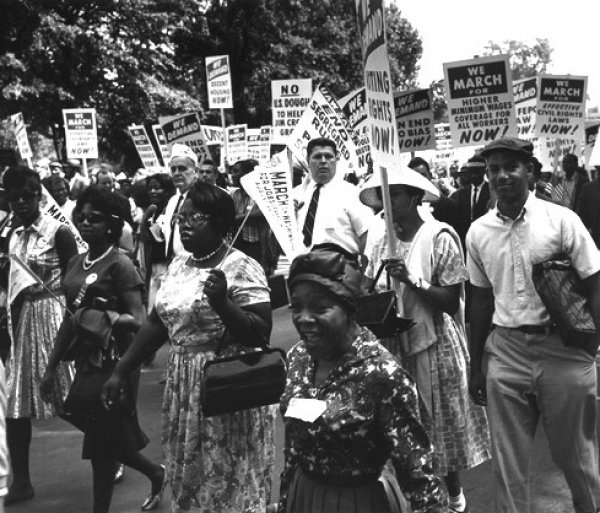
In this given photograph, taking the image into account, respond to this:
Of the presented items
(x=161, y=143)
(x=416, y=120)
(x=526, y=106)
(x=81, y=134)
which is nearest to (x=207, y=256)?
(x=416, y=120)

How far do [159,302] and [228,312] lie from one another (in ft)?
1.36

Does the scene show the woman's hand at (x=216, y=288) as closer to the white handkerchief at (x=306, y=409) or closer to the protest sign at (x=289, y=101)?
the white handkerchief at (x=306, y=409)

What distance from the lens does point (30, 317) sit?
19.8 feet

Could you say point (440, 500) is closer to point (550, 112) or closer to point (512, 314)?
point (512, 314)

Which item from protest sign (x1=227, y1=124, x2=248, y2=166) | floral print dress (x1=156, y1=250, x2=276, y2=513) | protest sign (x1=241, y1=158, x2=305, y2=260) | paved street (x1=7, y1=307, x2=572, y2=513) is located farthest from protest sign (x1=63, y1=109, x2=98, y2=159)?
floral print dress (x1=156, y1=250, x2=276, y2=513)

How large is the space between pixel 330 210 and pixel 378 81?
2.30m

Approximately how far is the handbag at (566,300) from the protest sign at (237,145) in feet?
48.8

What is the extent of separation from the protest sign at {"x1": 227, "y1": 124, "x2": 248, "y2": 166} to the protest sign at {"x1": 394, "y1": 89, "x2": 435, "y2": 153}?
23.7 ft

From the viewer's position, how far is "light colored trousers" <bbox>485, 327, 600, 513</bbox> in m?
4.32

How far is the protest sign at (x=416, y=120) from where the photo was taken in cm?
1177

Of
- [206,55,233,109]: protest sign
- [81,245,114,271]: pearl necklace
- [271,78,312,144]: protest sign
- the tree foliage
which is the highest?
the tree foliage

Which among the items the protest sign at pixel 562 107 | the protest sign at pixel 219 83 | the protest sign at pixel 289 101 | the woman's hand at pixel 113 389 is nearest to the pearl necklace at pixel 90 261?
the woman's hand at pixel 113 389

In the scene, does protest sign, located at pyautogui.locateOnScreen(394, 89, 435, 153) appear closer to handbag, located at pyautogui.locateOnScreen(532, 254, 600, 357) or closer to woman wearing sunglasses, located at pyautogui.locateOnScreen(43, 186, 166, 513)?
woman wearing sunglasses, located at pyautogui.locateOnScreen(43, 186, 166, 513)

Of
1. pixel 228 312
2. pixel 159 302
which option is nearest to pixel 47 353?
pixel 159 302
